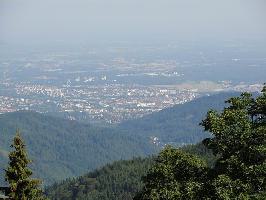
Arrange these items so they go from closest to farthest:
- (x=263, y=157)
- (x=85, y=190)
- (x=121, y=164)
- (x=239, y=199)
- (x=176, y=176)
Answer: (x=239, y=199), (x=263, y=157), (x=176, y=176), (x=85, y=190), (x=121, y=164)

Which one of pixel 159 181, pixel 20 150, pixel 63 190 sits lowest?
pixel 63 190

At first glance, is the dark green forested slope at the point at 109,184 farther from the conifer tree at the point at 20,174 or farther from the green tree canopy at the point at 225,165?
the conifer tree at the point at 20,174

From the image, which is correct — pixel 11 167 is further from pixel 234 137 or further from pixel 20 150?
pixel 234 137

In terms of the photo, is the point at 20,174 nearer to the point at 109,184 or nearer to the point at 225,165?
the point at 225,165

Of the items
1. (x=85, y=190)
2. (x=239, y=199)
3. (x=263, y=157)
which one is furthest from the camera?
(x=85, y=190)

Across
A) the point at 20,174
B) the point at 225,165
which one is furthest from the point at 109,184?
the point at 20,174

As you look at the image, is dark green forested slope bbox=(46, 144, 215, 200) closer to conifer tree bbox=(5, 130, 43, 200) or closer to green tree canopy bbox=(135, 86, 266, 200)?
green tree canopy bbox=(135, 86, 266, 200)

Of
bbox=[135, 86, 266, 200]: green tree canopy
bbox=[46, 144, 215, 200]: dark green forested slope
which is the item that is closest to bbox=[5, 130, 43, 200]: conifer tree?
bbox=[135, 86, 266, 200]: green tree canopy

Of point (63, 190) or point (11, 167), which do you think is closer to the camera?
point (11, 167)

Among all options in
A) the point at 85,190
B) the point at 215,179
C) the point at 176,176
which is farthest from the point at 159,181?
the point at 85,190
